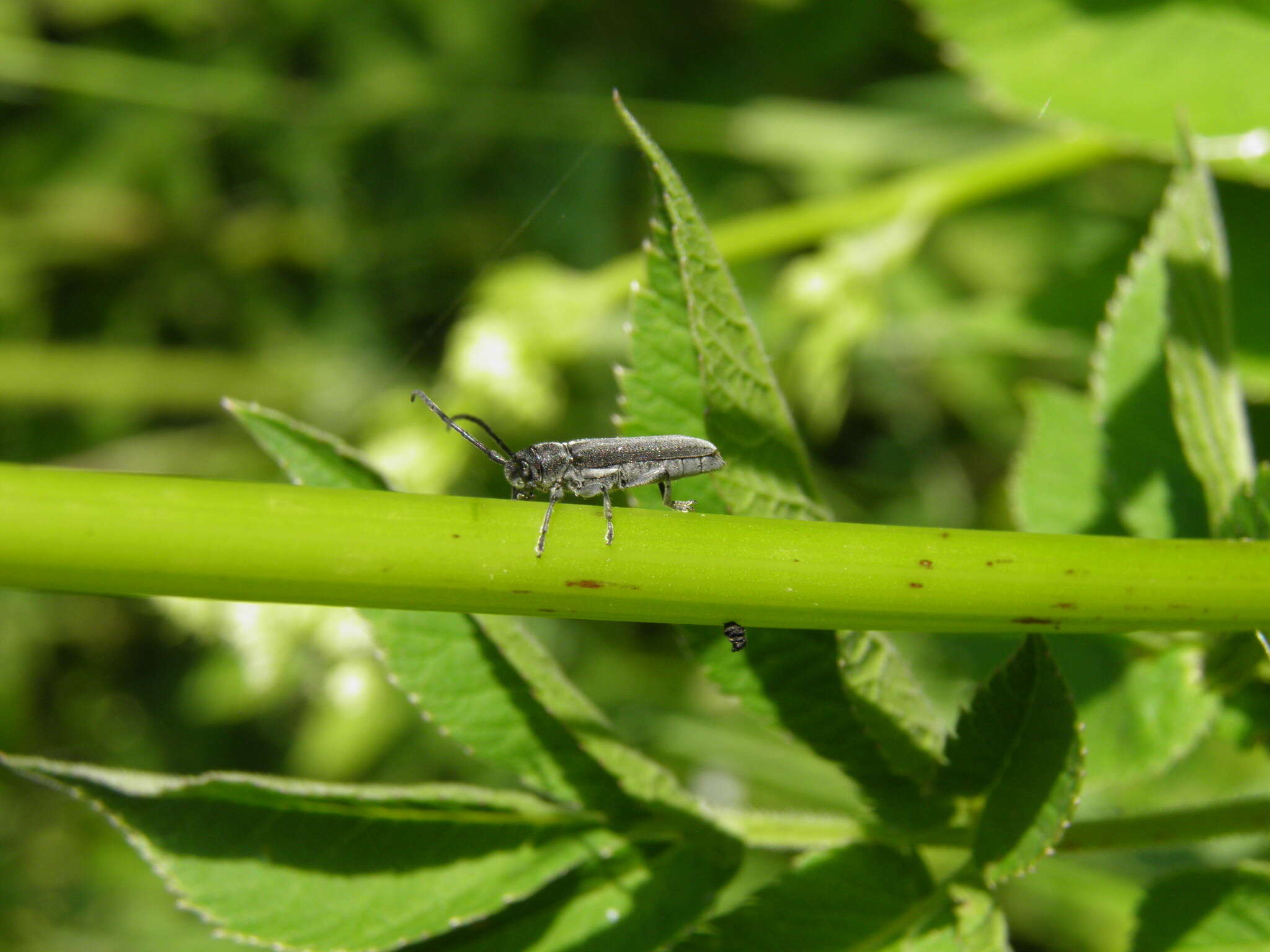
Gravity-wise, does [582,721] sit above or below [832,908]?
above

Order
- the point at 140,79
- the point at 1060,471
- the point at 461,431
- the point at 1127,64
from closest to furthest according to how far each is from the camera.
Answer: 1. the point at 461,431
2. the point at 1060,471
3. the point at 1127,64
4. the point at 140,79

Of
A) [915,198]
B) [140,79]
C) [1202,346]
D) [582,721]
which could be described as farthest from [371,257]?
[1202,346]

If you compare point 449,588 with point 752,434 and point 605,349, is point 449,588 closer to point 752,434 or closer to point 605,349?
point 752,434

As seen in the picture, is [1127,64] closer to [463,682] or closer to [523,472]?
[523,472]

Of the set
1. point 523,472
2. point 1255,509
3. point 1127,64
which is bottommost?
point 523,472

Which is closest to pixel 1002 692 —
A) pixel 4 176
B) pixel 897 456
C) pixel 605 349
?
pixel 605 349

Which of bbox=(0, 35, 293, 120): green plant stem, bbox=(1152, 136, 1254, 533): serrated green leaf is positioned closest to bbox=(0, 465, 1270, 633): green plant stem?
bbox=(1152, 136, 1254, 533): serrated green leaf

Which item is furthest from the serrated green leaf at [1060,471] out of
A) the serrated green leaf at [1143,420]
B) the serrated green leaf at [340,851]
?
the serrated green leaf at [340,851]
